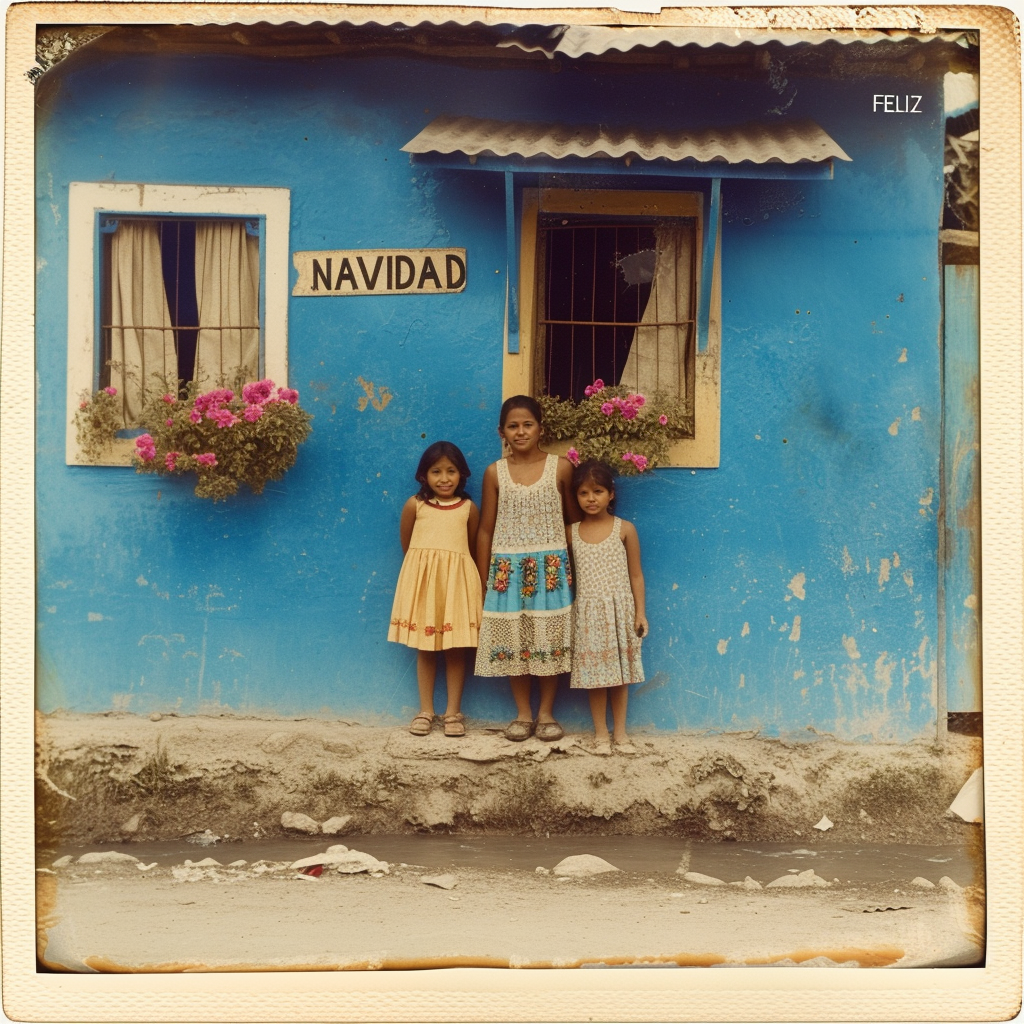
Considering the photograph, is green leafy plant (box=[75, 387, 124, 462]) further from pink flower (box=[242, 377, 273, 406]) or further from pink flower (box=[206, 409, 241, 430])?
pink flower (box=[242, 377, 273, 406])

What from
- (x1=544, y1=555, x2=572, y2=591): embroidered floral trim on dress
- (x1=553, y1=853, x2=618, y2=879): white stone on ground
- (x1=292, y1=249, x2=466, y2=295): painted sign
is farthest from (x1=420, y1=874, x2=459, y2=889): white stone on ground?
(x1=292, y1=249, x2=466, y2=295): painted sign

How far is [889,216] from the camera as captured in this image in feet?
16.6

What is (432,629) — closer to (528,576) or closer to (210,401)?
(528,576)

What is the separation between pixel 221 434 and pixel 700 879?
2.85 m

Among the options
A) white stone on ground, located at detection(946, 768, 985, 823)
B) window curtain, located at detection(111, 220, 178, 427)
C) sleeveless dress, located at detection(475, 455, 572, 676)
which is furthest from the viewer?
window curtain, located at detection(111, 220, 178, 427)

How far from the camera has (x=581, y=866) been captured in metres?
4.76

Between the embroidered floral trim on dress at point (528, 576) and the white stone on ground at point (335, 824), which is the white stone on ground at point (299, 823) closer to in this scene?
the white stone on ground at point (335, 824)

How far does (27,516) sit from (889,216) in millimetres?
3983

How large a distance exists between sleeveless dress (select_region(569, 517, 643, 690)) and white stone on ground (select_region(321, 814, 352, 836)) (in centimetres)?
118

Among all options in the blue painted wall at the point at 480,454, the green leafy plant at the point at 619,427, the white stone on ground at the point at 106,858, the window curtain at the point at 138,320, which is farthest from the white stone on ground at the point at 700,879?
the window curtain at the point at 138,320

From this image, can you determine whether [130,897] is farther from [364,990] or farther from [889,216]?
[889,216]

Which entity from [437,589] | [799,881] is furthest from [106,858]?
[799,881]

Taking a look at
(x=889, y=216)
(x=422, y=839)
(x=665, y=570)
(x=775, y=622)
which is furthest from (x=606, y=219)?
(x=422, y=839)

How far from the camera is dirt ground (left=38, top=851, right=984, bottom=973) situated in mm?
4363
